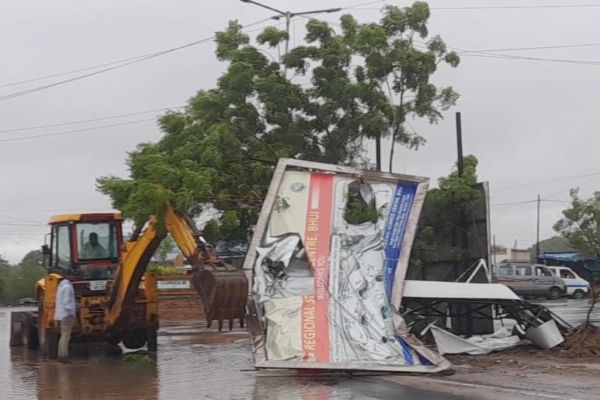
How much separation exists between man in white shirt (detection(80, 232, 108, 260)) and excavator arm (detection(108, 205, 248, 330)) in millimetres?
1447

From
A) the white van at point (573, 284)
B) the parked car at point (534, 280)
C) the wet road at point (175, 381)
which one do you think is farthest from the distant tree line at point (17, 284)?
the wet road at point (175, 381)

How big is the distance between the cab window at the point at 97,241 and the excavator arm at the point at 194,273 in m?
1.44

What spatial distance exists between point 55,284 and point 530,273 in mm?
30315

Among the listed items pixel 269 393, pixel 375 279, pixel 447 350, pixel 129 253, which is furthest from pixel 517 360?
pixel 129 253

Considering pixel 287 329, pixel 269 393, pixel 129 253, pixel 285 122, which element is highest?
pixel 285 122

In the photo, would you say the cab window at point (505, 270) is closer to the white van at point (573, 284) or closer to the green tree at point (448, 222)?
the white van at point (573, 284)

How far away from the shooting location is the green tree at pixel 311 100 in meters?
18.0

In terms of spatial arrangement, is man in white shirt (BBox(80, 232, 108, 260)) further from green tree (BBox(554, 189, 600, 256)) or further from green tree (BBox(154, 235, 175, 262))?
green tree (BBox(554, 189, 600, 256))

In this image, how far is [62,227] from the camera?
18.5 m

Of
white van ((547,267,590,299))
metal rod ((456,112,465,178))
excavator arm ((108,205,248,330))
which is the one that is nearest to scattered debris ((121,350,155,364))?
excavator arm ((108,205,248,330))

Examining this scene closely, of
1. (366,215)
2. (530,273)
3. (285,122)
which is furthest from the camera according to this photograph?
(530,273)

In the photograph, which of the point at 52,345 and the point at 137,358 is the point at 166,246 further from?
the point at 52,345

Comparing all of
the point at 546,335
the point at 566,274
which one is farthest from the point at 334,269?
the point at 566,274

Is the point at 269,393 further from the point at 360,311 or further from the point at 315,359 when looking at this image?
the point at 360,311
